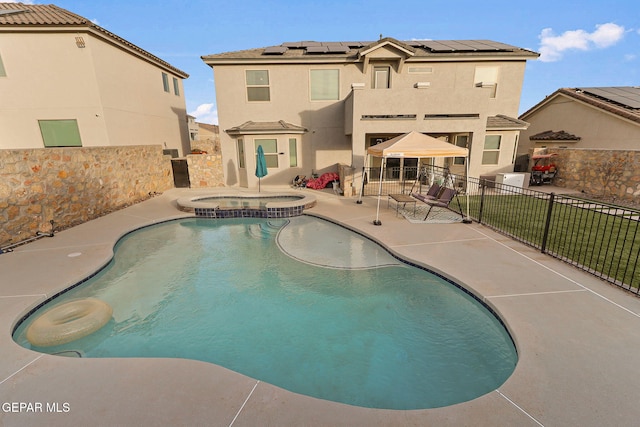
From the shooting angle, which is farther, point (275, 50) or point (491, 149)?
point (275, 50)

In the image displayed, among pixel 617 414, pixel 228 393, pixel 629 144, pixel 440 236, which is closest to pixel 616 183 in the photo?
pixel 629 144

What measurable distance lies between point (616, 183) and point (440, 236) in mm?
10214

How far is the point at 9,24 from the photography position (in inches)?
493

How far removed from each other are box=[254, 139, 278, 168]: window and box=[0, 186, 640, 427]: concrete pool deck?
36.7 ft

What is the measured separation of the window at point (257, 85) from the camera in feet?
49.7

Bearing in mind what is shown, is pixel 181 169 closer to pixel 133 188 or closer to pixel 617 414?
pixel 133 188

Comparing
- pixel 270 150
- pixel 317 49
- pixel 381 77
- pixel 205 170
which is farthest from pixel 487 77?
pixel 205 170

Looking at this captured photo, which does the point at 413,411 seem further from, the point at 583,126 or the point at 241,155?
the point at 583,126

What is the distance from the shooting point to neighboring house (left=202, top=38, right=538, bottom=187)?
1473cm

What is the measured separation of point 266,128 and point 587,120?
741 inches

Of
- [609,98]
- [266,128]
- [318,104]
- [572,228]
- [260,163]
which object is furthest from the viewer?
[609,98]

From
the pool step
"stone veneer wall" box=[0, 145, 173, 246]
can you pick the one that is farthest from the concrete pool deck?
the pool step

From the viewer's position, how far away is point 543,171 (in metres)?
14.9

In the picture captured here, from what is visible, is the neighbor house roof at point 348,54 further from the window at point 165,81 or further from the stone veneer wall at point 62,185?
the stone veneer wall at point 62,185
